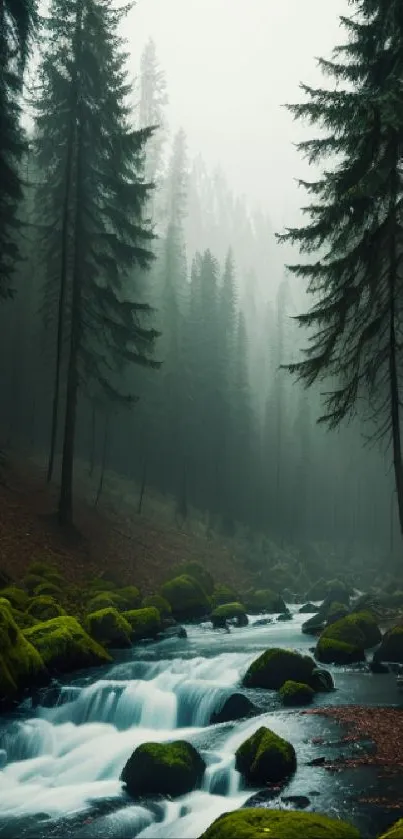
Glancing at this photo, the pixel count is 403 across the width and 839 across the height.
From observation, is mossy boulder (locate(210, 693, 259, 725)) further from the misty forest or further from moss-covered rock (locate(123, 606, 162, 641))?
moss-covered rock (locate(123, 606, 162, 641))

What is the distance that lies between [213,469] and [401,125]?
38.8 metres

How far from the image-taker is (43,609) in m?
13.9

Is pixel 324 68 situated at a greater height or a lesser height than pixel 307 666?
greater

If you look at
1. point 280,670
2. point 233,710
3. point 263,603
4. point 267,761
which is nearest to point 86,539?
point 263,603

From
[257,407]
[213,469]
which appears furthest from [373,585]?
[257,407]

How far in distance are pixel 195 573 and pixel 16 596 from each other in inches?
481

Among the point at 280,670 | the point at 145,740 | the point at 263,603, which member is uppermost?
the point at 280,670

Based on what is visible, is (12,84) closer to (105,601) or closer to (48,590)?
(48,590)

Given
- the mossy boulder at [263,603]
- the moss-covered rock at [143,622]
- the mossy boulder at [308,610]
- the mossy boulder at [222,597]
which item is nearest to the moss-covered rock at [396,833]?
the moss-covered rock at [143,622]

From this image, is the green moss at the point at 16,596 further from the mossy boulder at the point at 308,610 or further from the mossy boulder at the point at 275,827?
the mossy boulder at the point at 308,610

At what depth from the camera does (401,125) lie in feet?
42.3

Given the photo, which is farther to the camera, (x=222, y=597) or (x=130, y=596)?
(x=222, y=597)

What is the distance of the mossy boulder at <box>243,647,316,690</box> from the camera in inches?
479

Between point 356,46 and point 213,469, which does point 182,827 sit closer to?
point 356,46
